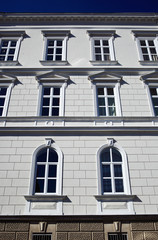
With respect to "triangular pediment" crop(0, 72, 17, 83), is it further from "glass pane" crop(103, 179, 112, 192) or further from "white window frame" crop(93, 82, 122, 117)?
"glass pane" crop(103, 179, 112, 192)

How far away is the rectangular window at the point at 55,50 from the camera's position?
591 inches

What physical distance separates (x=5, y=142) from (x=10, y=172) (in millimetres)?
1581

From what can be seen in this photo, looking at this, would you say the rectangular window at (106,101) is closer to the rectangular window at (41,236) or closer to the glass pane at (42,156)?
the glass pane at (42,156)

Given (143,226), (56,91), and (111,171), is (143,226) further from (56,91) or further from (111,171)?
(56,91)

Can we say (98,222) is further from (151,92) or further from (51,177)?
(151,92)

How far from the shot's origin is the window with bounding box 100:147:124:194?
33.7ft

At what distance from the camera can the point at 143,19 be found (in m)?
17.1

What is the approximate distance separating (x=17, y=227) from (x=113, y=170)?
451 cm

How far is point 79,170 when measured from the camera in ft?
34.4

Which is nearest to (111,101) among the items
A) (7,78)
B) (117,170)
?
(117,170)

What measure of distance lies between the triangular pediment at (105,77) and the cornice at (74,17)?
17.7ft

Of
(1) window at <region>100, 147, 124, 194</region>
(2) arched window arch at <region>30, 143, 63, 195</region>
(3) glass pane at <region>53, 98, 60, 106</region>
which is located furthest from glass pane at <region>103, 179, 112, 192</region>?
(3) glass pane at <region>53, 98, 60, 106</region>

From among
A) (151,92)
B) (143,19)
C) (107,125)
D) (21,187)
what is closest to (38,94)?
(107,125)

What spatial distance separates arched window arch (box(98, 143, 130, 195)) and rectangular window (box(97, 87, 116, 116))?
206 centimetres
